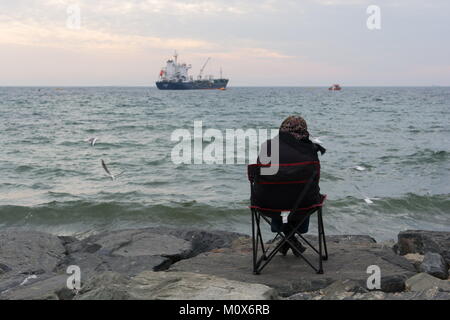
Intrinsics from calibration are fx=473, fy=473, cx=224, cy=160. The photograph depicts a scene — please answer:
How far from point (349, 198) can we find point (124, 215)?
17.8ft

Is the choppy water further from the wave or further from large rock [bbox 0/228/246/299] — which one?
large rock [bbox 0/228/246/299]

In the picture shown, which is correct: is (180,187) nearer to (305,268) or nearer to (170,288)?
(305,268)

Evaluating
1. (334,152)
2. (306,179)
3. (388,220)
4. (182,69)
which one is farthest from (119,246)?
(182,69)

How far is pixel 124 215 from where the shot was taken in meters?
10.6

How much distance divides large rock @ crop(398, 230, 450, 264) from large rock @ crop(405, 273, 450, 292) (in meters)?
1.55

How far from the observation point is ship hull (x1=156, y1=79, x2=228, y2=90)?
128500 mm

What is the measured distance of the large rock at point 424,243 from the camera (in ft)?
19.5

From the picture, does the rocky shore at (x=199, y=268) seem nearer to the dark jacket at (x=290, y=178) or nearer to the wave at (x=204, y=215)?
the dark jacket at (x=290, y=178)

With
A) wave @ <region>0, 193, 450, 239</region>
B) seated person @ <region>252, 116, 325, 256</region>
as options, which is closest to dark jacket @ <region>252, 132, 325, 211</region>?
seated person @ <region>252, 116, 325, 256</region>

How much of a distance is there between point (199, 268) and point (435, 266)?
2.52 metres

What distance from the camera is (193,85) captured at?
5162 inches

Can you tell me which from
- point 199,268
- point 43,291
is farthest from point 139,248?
point 43,291

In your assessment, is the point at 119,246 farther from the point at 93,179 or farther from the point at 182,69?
the point at 182,69

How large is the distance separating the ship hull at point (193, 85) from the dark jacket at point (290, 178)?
125 meters
